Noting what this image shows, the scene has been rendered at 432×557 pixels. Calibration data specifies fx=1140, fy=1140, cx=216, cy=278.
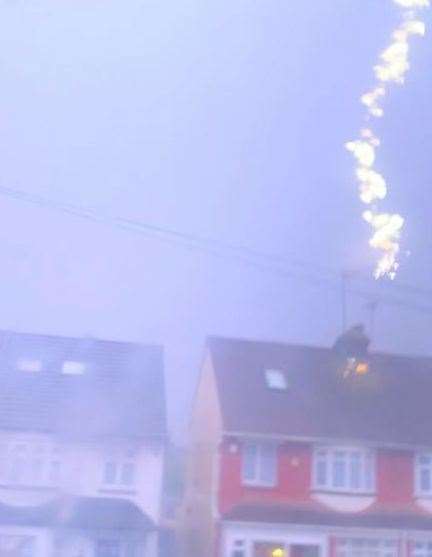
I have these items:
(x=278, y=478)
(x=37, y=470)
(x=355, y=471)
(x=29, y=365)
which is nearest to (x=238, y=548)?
(x=278, y=478)

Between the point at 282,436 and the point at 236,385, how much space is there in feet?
3.32

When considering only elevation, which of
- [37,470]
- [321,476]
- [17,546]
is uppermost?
[321,476]

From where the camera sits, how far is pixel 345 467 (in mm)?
11414

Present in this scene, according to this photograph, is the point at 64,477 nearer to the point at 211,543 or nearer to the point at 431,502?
the point at 211,543

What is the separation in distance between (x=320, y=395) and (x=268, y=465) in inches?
47.7

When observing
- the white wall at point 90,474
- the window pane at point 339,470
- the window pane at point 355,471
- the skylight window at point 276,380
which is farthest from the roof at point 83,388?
the window pane at point 355,471

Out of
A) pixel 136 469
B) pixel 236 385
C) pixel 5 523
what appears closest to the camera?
pixel 5 523

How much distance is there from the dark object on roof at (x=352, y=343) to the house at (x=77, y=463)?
217 centimetres

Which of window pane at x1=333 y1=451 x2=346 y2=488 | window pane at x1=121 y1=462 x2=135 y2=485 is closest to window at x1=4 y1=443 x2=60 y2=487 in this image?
window pane at x1=121 y1=462 x2=135 y2=485

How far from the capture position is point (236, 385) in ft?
39.0

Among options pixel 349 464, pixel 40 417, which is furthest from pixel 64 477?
pixel 349 464

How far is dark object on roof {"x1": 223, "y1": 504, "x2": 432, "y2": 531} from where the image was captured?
35.9 ft

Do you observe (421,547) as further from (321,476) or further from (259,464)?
(259,464)

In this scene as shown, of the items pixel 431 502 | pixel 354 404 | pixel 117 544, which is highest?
pixel 354 404
